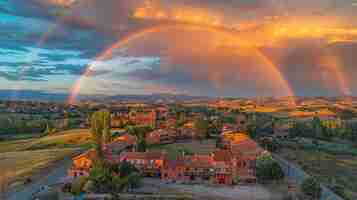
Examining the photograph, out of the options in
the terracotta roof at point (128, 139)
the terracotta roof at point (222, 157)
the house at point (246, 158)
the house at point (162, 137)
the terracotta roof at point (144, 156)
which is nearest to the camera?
the house at point (246, 158)

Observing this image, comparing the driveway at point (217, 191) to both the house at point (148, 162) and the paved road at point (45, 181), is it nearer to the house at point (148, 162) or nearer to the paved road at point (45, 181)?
the house at point (148, 162)

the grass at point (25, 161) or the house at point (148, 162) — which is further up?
the house at point (148, 162)

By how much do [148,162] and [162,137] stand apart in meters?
24.3

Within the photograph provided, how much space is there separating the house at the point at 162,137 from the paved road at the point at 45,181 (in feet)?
56.6

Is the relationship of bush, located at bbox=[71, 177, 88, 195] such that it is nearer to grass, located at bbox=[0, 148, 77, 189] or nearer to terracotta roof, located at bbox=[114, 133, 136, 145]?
grass, located at bbox=[0, 148, 77, 189]

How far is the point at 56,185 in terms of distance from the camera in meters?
30.4

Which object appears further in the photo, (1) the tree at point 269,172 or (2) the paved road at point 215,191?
(1) the tree at point 269,172

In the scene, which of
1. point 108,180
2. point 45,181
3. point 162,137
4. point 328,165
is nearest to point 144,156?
point 108,180

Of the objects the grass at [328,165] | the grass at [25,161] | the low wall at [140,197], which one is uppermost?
the grass at [25,161]

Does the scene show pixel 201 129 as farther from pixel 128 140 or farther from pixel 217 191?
pixel 217 191

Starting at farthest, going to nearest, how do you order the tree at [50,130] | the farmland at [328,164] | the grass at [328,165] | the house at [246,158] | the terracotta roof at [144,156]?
the tree at [50,130] → the terracotta roof at [144,156] → the grass at [328,165] → the farmland at [328,164] → the house at [246,158]

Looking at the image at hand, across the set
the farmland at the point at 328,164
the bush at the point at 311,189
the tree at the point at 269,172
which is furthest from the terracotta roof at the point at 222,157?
the farmland at the point at 328,164

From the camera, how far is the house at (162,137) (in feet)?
186

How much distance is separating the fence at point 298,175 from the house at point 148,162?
525 inches
